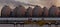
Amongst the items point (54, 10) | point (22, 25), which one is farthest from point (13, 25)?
point (54, 10)

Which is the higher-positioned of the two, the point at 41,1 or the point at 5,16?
the point at 41,1

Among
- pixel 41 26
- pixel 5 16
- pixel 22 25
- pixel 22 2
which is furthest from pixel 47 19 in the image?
pixel 22 2

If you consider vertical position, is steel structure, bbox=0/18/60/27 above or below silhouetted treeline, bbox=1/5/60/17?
below

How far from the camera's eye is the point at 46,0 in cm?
157

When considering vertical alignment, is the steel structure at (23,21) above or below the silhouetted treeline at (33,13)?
below

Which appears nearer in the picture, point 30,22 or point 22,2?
point 30,22

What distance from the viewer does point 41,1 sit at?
5.09 feet

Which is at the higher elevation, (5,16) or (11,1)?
(11,1)

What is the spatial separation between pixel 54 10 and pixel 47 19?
0.10 m

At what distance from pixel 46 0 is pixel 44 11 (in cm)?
29

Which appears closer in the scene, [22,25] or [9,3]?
[22,25]

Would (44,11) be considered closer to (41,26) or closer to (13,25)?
(41,26)

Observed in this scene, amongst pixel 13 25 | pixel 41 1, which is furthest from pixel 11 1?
pixel 13 25

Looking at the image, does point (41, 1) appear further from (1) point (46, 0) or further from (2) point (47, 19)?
(2) point (47, 19)
